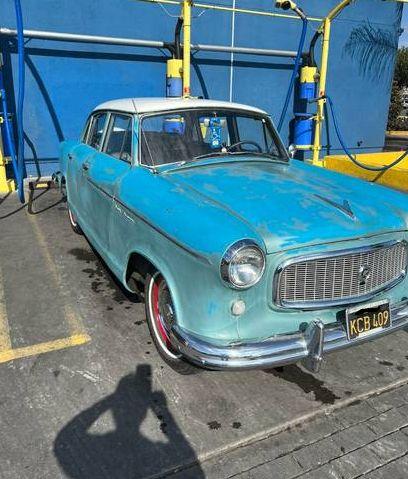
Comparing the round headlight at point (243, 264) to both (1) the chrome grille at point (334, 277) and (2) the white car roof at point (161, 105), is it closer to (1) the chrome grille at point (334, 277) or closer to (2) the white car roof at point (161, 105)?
(1) the chrome grille at point (334, 277)

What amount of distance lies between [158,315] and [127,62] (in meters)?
6.60

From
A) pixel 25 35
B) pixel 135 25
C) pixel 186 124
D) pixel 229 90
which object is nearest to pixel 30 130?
pixel 25 35

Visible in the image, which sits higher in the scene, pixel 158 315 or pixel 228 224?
pixel 228 224

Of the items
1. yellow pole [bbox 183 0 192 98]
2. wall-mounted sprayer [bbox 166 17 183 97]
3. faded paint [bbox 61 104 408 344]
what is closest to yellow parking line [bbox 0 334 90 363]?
faded paint [bbox 61 104 408 344]

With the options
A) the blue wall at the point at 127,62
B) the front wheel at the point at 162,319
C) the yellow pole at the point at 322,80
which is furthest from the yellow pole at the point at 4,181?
the yellow pole at the point at 322,80

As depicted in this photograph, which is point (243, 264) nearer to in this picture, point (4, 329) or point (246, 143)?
point (246, 143)

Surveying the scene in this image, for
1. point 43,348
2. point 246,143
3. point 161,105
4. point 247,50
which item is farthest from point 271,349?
point 247,50

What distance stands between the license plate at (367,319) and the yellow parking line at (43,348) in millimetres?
1862

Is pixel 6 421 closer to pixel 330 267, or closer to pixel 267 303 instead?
pixel 267 303

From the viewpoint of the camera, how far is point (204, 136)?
12.3 feet

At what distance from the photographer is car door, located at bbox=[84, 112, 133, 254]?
3553 millimetres

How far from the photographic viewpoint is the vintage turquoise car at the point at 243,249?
7.74ft

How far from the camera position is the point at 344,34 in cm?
1029

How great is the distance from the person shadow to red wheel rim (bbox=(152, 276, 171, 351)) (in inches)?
15.8
